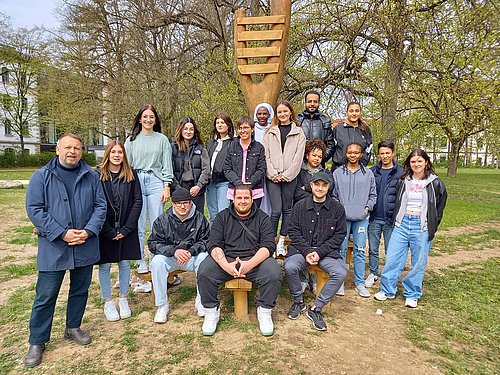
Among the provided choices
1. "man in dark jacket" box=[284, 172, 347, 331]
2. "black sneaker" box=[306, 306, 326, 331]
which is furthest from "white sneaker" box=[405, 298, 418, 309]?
"black sneaker" box=[306, 306, 326, 331]

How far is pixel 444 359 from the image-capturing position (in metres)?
3.03

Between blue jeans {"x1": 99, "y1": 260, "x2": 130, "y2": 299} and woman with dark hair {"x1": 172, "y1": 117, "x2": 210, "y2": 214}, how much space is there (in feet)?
3.72

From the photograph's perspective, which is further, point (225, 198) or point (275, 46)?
point (275, 46)

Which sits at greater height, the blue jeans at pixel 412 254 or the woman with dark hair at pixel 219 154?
the woman with dark hair at pixel 219 154

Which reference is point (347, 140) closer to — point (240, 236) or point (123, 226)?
point (240, 236)

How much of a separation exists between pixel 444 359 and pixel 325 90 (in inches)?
310

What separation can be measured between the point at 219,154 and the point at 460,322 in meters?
→ 3.07

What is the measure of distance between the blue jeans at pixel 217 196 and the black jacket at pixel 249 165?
450 millimetres

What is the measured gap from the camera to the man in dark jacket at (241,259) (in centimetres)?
341

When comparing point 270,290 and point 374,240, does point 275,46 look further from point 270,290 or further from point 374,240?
point 270,290

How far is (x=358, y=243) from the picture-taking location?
4266 millimetres

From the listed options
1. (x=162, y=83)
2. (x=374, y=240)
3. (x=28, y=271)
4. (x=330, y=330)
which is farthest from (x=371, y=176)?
(x=162, y=83)

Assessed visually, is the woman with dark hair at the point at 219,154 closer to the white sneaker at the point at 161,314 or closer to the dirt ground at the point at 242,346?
the dirt ground at the point at 242,346

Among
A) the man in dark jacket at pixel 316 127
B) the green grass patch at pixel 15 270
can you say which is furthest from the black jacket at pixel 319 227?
the green grass patch at pixel 15 270
